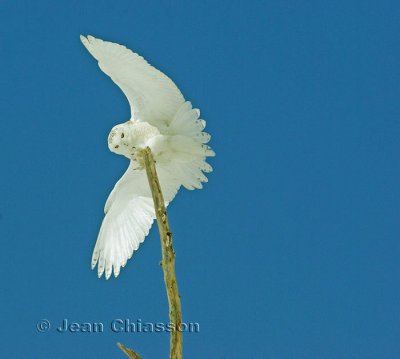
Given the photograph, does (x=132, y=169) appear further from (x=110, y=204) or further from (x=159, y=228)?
(x=159, y=228)

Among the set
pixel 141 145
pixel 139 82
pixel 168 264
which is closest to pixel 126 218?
pixel 141 145

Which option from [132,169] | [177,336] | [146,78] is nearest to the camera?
[177,336]

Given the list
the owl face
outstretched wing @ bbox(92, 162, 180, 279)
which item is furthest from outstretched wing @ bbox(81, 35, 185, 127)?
outstretched wing @ bbox(92, 162, 180, 279)

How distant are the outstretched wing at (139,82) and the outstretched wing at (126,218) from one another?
52 cm

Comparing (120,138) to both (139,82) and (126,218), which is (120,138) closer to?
(139,82)

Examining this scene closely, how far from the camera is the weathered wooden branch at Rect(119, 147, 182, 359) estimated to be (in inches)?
Answer: 232

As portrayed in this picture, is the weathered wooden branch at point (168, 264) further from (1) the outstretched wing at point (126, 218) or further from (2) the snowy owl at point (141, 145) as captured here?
(1) the outstretched wing at point (126, 218)

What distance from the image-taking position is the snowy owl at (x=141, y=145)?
20.8 feet

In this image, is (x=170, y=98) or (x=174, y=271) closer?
(x=174, y=271)

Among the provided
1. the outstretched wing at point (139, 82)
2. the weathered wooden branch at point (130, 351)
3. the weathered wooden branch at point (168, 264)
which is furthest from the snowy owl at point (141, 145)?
the weathered wooden branch at point (130, 351)

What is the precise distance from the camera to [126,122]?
655cm

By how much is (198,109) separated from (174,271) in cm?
129

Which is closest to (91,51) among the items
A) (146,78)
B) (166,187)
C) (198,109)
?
(146,78)

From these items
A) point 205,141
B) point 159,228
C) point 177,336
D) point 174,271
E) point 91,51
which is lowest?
point 177,336
